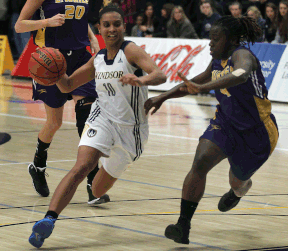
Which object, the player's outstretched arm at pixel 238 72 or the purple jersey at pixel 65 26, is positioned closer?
the player's outstretched arm at pixel 238 72

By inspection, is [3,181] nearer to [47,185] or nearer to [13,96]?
[47,185]

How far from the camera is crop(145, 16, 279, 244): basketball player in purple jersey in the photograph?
4297 millimetres

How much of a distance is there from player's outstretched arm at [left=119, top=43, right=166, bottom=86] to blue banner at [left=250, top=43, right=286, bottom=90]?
936 centimetres

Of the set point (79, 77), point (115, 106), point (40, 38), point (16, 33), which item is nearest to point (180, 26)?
point (16, 33)

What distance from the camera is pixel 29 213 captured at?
4980 mm

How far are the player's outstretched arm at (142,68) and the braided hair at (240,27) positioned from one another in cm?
54

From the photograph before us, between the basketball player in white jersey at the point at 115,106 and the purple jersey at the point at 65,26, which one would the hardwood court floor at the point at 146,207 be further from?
the purple jersey at the point at 65,26

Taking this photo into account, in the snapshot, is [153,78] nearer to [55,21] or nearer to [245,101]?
[245,101]

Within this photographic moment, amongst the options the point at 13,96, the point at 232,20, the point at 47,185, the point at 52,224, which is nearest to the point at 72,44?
the point at 47,185

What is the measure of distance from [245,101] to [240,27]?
0.54 metres

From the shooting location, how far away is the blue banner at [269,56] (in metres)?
13.6

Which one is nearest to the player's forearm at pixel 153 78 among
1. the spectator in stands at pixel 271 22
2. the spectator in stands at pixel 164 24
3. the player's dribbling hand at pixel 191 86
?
the player's dribbling hand at pixel 191 86

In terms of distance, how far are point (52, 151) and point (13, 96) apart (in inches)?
246

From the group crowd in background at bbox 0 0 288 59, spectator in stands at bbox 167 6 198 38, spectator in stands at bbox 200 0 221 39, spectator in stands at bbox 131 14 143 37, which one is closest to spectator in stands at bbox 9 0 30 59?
crowd in background at bbox 0 0 288 59
